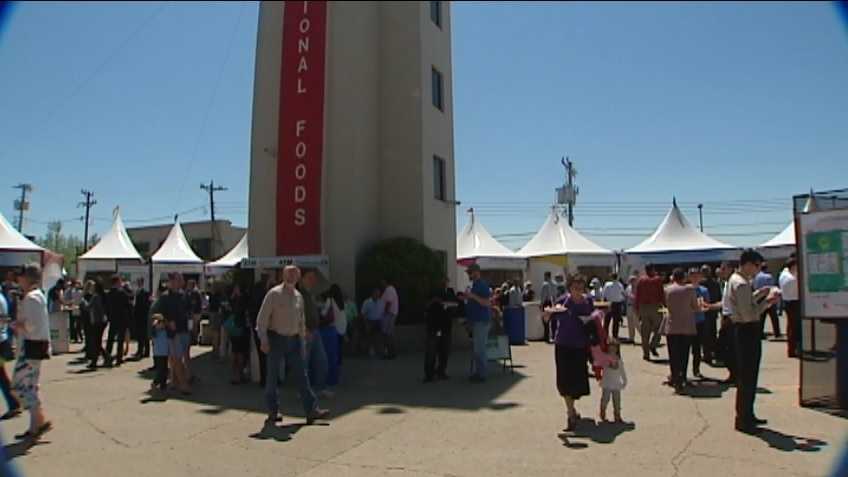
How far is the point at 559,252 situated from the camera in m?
26.2

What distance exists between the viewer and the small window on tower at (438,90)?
693 inches

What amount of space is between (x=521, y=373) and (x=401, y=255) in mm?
4749

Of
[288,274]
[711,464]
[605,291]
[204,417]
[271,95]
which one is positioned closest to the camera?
[711,464]

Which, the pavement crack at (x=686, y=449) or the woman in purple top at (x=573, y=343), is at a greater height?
the woman in purple top at (x=573, y=343)

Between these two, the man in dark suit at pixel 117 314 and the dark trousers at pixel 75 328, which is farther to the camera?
the dark trousers at pixel 75 328

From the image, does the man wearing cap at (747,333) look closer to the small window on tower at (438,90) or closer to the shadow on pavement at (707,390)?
the shadow on pavement at (707,390)

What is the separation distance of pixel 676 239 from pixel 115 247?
2031cm

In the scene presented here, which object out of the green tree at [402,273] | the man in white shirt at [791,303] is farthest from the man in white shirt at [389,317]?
the man in white shirt at [791,303]

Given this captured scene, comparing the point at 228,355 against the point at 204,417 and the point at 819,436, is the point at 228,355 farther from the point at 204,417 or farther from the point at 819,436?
the point at 819,436

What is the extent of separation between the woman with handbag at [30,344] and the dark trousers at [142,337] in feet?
23.7

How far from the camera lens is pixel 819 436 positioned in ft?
21.1

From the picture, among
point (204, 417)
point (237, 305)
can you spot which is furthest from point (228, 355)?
point (204, 417)

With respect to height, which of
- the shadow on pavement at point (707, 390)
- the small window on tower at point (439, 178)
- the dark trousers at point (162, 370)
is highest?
the small window on tower at point (439, 178)

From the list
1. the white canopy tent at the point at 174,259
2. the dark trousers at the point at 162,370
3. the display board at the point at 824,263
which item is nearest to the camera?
the display board at the point at 824,263
